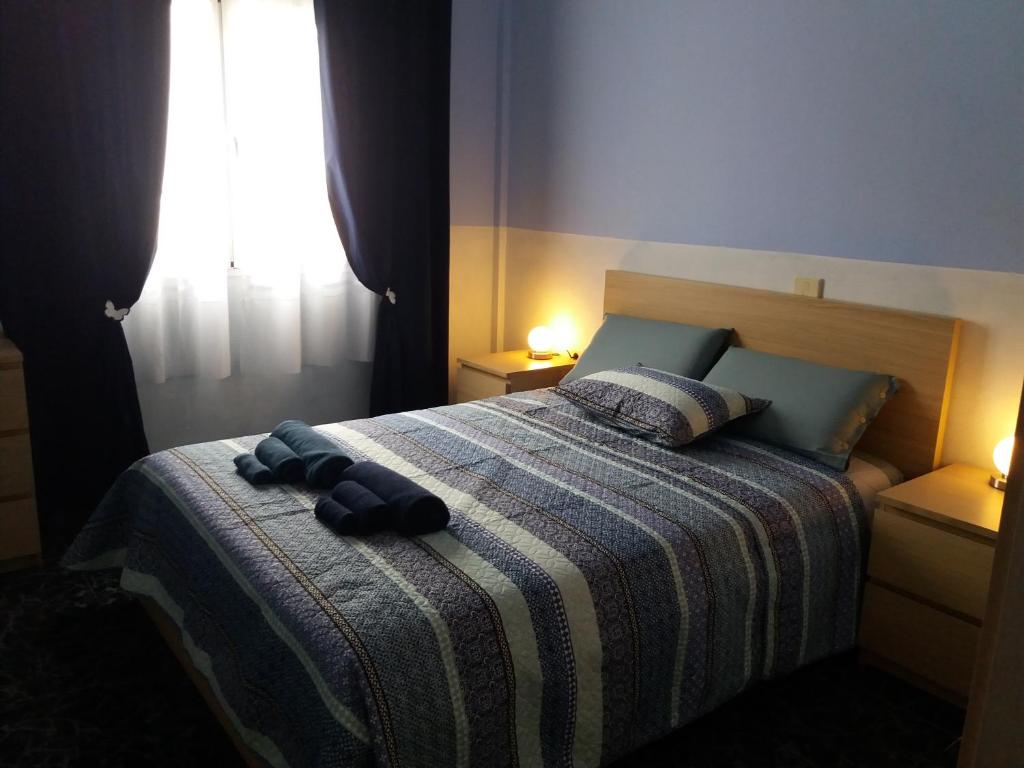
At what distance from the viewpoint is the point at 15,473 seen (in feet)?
9.43

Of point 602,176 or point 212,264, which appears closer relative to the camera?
point 212,264

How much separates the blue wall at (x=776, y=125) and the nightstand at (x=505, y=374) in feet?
2.13

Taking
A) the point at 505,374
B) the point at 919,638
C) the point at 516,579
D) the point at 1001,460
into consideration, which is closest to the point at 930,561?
the point at 919,638

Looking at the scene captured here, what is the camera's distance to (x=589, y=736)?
1.86 meters

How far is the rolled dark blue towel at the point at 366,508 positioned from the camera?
6.66 ft

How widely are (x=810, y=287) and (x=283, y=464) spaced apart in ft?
6.27

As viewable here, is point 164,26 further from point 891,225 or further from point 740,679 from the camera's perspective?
point 740,679

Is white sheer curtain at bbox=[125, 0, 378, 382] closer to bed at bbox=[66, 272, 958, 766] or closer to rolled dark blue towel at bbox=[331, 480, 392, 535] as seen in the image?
bed at bbox=[66, 272, 958, 766]

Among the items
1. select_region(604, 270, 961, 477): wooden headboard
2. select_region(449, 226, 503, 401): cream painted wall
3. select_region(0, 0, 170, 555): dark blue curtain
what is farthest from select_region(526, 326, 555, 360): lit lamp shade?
select_region(0, 0, 170, 555): dark blue curtain

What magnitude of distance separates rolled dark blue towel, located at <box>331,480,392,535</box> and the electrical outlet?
178 centimetres

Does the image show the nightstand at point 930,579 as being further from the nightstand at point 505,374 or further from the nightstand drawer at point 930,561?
the nightstand at point 505,374

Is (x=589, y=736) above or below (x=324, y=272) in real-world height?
below

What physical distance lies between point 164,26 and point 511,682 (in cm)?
278

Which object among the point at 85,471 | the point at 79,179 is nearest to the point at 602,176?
the point at 79,179
